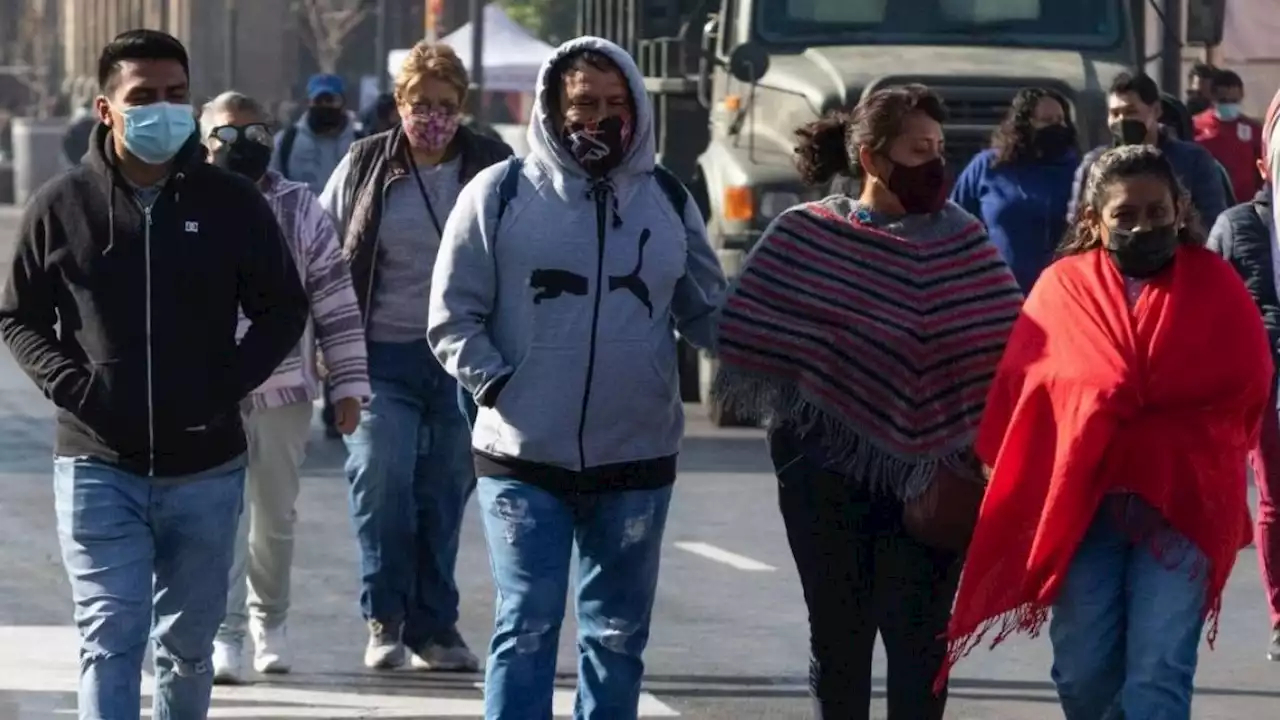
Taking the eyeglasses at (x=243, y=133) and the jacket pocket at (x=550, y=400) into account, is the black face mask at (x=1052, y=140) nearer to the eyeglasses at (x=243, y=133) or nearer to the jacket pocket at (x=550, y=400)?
the eyeglasses at (x=243, y=133)

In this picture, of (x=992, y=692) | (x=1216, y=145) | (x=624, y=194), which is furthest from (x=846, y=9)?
(x=624, y=194)

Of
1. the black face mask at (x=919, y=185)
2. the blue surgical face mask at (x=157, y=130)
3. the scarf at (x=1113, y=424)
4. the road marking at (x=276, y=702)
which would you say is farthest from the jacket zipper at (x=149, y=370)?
the road marking at (x=276, y=702)

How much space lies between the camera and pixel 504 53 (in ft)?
138

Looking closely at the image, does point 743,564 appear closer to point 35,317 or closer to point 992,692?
point 992,692

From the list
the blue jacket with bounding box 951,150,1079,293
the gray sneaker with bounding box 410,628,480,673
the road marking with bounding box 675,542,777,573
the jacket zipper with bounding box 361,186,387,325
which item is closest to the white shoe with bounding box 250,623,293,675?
the gray sneaker with bounding box 410,628,480,673

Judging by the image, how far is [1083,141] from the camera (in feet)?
51.5

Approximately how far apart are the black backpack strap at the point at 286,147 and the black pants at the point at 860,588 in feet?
33.8

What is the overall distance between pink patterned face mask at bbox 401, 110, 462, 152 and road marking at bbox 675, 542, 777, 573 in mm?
3233

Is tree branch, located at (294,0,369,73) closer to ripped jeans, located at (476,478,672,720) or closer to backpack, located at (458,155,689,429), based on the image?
backpack, located at (458,155,689,429)

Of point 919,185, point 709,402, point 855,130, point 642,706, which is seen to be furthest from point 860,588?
point 709,402

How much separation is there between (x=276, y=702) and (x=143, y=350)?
2294 millimetres

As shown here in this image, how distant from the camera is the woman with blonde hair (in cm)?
879

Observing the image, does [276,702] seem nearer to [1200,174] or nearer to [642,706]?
[642,706]

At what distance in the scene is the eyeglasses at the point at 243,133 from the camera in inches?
345
